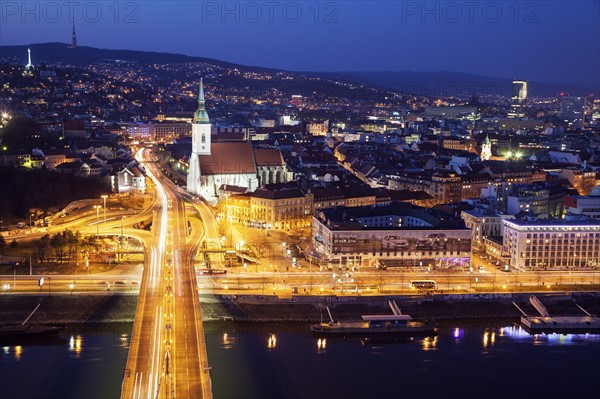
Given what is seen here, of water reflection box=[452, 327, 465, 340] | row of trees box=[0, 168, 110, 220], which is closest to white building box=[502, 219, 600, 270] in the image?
water reflection box=[452, 327, 465, 340]

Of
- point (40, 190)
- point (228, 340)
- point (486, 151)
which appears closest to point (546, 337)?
point (228, 340)

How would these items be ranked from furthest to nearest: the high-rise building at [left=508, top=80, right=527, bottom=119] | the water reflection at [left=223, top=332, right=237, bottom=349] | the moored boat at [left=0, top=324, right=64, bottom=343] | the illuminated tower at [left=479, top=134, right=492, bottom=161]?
the high-rise building at [left=508, top=80, right=527, bottom=119] < the illuminated tower at [left=479, top=134, right=492, bottom=161] < the moored boat at [left=0, top=324, right=64, bottom=343] < the water reflection at [left=223, top=332, right=237, bottom=349]

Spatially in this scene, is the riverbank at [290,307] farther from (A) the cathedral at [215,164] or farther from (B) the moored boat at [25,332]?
(A) the cathedral at [215,164]

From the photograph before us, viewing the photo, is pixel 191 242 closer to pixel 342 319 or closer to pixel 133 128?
pixel 342 319

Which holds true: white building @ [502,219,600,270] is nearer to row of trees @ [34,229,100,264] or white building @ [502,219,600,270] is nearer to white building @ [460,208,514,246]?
white building @ [460,208,514,246]

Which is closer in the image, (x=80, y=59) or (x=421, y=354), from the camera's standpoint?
(x=421, y=354)

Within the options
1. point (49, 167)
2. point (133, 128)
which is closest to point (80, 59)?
point (133, 128)
